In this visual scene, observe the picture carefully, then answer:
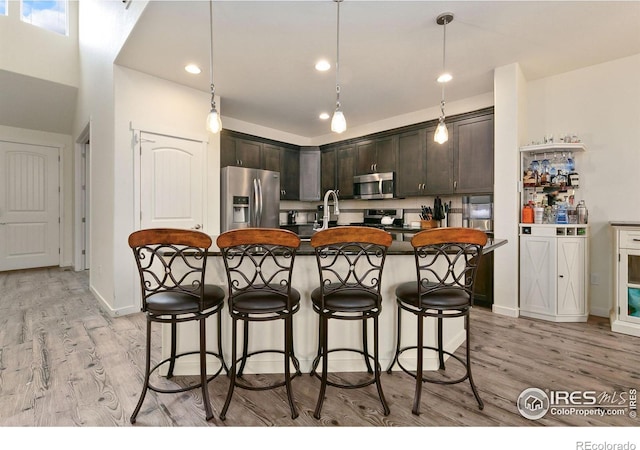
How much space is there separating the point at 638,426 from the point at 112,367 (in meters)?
3.24

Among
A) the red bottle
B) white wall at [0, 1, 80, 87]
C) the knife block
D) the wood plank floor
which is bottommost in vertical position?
the wood plank floor

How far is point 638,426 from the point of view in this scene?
1.58m

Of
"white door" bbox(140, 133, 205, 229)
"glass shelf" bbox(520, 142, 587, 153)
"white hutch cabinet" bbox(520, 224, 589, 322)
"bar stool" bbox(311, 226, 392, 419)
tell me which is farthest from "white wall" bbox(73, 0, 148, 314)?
"white hutch cabinet" bbox(520, 224, 589, 322)

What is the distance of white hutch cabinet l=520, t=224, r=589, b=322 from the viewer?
314 centimetres

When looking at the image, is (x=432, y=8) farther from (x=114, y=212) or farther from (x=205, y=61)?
(x=114, y=212)

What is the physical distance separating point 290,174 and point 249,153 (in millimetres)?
909

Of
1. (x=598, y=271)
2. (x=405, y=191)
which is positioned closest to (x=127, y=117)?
(x=405, y=191)

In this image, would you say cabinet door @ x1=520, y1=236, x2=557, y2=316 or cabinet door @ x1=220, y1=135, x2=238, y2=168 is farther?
cabinet door @ x1=220, y1=135, x2=238, y2=168

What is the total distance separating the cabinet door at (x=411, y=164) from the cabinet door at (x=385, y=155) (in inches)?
4.1

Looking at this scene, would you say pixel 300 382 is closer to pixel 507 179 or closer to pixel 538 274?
pixel 538 274

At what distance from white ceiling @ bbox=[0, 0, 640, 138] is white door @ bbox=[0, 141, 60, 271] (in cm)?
426

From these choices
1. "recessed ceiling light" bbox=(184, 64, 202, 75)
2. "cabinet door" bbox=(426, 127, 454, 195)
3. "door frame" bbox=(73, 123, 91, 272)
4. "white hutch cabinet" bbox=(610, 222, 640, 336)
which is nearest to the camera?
"white hutch cabinet" bbox=(610, 222, 640, 336)

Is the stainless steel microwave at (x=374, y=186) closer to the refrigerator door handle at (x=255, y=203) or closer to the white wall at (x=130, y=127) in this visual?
the refrigerator door handle at (x=255, y=203)

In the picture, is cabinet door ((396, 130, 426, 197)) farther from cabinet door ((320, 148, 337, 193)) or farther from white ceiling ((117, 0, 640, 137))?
cabinet door ((320, 148, 337, 193))
